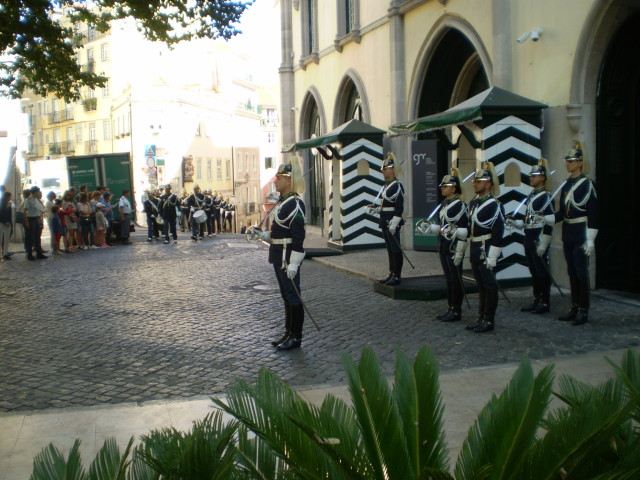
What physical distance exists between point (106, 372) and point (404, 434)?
5673 millimetres

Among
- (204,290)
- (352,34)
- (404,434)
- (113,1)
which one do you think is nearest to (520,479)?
(404,434)

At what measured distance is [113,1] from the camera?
51.1ft

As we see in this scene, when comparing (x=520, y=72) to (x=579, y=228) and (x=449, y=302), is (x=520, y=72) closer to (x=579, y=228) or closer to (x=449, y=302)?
(x=579, y=228)

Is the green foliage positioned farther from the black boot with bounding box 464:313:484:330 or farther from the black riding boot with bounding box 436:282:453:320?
the black riding boot with bounding box 436:282:453:320

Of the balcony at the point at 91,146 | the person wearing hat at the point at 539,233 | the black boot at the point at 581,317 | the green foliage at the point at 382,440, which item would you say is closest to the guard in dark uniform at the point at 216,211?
the person wearing hat at the point at 539,233

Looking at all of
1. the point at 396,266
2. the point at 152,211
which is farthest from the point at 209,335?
the point at 152,211

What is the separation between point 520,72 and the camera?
12453 millimetres

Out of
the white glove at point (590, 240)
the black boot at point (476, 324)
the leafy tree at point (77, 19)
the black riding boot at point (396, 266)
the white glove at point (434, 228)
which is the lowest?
the black boot at point (476, 324)

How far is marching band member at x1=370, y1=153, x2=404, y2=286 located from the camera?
459 inches

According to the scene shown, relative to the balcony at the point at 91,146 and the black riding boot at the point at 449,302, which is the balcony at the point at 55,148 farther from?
the black riding boot at the point at 449,302

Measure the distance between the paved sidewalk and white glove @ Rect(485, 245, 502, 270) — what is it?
2.57 ft

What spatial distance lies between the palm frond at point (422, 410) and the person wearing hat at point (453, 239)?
6.81 metres

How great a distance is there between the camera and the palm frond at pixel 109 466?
6.47 feet

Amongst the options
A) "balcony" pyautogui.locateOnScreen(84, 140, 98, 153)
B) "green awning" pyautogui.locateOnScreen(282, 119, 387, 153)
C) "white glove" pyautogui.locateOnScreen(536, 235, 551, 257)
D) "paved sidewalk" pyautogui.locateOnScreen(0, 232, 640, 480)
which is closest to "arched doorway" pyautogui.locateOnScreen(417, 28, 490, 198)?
"green awning" pyautogui.locateOnScreen(282, 119, 387, 153)
